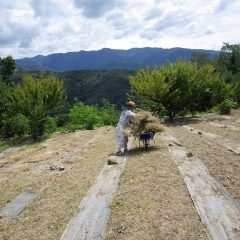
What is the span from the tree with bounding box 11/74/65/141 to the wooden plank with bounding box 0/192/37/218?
14.3 m

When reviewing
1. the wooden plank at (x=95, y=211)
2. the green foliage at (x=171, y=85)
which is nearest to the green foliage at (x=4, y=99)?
the green foliage at (x=171, y=85)

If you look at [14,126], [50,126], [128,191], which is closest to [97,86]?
[50,126]

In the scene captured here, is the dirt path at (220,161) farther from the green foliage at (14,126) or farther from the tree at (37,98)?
the green foliage at (14,126)

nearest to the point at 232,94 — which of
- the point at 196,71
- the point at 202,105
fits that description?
the point at 202,105

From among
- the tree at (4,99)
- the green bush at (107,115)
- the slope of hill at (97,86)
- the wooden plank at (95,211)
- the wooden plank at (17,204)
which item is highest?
the wooden plank at (95,211)

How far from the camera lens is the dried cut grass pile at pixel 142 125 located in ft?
46.5

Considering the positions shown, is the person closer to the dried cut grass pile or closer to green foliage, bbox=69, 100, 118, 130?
the dried cut grass pile

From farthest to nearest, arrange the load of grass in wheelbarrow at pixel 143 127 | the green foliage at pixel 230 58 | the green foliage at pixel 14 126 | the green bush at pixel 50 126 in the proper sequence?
the green foliage at pixel 230 58
the green bush at pixel 50 126
the green foliage at pixel 14 126
the load of grass in wheelbarrow at pixel 143 127

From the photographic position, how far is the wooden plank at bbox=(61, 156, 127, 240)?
7145 millimetres

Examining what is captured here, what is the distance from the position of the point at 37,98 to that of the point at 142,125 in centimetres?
1194

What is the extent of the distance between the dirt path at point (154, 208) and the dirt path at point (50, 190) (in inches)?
38.3

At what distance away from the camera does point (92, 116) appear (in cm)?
3081

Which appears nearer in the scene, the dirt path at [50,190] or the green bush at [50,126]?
the dirt path at [50,190]

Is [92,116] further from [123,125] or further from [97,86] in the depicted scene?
[97,86]
